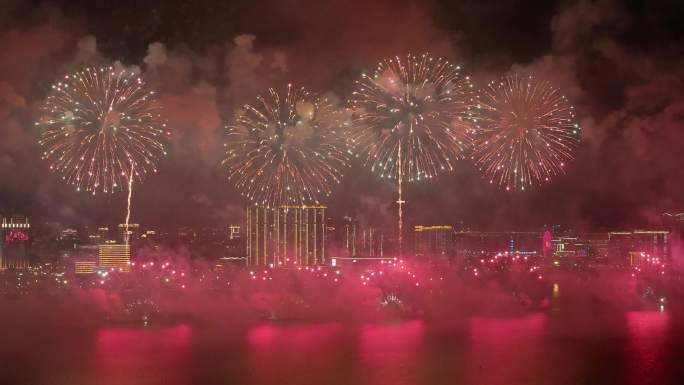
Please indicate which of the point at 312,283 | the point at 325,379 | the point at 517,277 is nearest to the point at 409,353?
the point at 325,379

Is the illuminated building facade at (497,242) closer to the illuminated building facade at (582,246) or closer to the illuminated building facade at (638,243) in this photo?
the illuminated building facade at (582,246)

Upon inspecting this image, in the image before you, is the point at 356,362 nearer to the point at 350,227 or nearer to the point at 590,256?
the point at 350,227

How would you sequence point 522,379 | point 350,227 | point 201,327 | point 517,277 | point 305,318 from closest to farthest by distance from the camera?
point 522,379 < point 201,327 < point 305,318 < point 517,277 < point 350,227

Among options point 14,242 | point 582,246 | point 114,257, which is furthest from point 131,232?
point 582,246

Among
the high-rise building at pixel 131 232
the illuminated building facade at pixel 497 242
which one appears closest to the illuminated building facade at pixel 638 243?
the illuminated building facade at pixel 497 242

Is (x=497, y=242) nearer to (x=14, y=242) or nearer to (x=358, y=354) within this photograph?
(x=358, y=354)

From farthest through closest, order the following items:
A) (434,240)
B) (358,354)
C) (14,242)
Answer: (14,242), (434,240), (358,354)

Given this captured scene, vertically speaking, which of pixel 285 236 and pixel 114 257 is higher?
pixel 285 236
